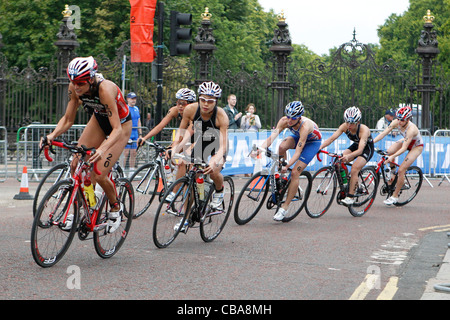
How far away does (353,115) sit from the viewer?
39.1 feet

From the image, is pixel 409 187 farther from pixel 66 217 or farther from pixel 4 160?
pixel 4 160

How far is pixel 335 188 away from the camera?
463 inches

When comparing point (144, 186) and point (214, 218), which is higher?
point (144, 186)

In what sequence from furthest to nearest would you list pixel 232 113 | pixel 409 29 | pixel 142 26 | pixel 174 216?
pixel 409 29
pixel 232 113
pixel 142 26
pixel 174 216

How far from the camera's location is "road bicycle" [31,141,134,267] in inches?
265

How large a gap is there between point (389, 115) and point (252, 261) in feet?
44.5

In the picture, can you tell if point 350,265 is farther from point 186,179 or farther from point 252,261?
point 186,179

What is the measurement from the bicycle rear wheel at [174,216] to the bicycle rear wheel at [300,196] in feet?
9.42

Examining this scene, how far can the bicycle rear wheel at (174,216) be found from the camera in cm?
812

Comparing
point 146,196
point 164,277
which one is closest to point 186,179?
point 164,277

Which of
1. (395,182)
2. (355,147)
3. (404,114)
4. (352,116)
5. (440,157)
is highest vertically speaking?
(404,114)

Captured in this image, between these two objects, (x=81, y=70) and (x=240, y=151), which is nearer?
(x=81, y=70)

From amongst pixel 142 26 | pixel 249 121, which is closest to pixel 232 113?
pixel 249 121

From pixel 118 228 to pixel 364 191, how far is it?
5.54 metres
